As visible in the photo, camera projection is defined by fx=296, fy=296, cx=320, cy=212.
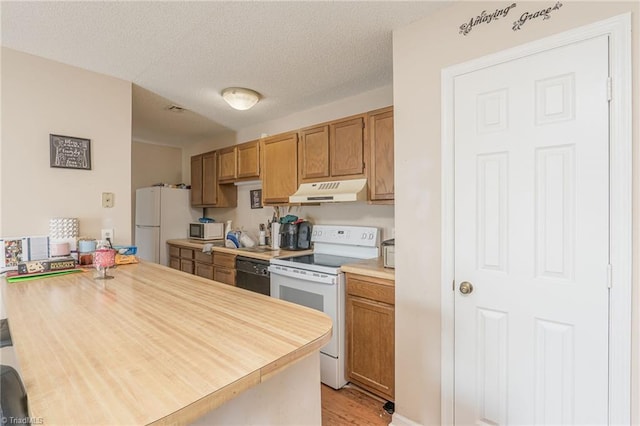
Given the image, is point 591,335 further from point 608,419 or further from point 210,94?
point 210,94

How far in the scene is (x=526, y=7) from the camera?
1.37 m

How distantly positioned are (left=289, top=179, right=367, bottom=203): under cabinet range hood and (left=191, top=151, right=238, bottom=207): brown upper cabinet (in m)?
1.53

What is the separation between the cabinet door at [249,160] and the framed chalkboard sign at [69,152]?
4.99 feet

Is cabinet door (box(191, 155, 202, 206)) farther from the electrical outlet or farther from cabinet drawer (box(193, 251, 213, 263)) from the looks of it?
the electrical outlet

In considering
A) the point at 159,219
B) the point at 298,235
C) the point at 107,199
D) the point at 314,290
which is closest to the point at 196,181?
the point at 159,219

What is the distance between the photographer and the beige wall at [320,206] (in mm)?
2711

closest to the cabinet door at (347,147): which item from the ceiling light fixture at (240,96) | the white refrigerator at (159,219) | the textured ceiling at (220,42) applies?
the textured ceiling at (220,42)

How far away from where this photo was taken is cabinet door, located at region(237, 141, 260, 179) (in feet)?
11.1

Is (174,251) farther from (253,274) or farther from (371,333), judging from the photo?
(371,333)

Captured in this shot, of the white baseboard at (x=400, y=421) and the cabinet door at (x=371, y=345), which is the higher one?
the cabinet door at (x=371, y=345)

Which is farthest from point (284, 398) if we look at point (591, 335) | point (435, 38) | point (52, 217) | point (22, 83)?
point (22, 83)

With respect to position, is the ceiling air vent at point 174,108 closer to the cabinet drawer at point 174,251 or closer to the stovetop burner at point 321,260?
the cabinet drawer at point 174,251

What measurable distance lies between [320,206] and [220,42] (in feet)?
5.80

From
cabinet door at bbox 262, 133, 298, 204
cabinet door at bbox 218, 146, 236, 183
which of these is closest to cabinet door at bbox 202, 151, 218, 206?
cabinet door at bbox 218, 146, 236, 183
